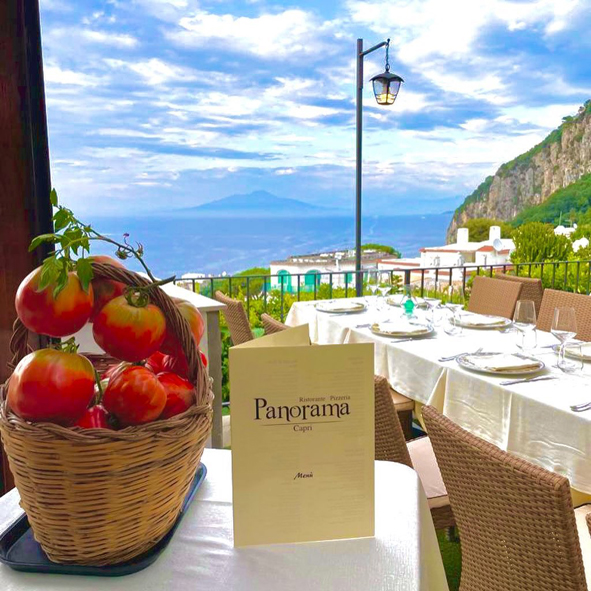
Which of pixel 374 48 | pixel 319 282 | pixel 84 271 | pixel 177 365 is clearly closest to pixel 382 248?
pixel 319 282

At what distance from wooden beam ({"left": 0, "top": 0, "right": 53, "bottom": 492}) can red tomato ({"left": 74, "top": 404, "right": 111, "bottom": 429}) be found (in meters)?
1.21

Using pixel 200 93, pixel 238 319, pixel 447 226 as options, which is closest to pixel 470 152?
pixel 447 226

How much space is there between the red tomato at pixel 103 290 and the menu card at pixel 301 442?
0.54 ft

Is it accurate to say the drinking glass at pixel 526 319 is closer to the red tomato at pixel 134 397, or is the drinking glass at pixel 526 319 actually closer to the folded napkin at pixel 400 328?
the folded napkin at pixel 400 328

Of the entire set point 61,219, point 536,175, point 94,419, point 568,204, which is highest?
point 536,175

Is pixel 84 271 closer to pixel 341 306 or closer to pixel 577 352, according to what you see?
pixel 577 352

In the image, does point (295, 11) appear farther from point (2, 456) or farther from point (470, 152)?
point (2, 456)

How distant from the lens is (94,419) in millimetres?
641

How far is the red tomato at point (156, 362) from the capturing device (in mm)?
761

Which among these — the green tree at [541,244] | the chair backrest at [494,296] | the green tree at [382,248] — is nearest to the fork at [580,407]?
the chair backrest at [494,296]

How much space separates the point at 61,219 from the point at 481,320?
2630 millimetres

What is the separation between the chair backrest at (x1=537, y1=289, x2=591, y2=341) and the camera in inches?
117

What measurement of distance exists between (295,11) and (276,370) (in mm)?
39800

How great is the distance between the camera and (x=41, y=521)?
0.66 metres
